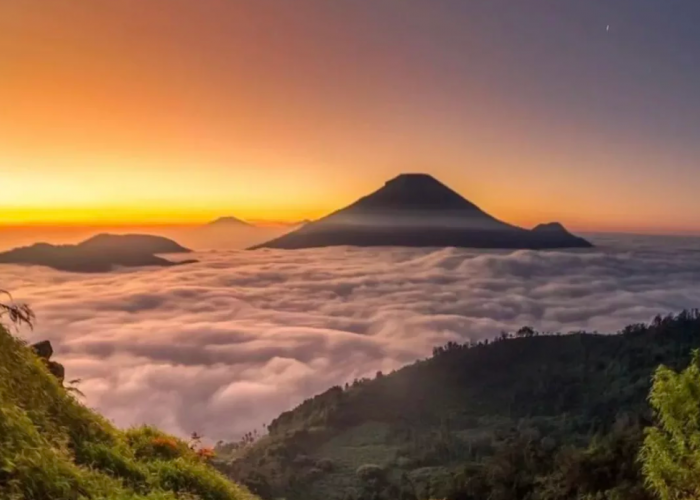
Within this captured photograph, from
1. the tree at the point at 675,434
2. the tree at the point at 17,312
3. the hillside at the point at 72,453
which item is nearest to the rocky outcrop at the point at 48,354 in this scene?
the hillside at the point at 72,453

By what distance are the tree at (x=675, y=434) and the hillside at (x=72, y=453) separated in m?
11.8

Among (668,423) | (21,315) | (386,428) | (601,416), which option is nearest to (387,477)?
(386,428)

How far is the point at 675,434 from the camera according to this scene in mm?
16922

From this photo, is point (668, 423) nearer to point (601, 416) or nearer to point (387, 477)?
point (387, 477)

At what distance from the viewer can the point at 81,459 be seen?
842cm

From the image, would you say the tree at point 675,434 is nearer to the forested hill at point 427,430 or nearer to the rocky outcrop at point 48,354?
the rocky outcrop at point 48,354

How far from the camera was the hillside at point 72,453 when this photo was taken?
263 inches

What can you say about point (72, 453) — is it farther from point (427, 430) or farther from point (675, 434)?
point (427, 430)

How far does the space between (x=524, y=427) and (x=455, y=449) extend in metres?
21.6

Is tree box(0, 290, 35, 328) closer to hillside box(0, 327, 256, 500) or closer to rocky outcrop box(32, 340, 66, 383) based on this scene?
hillside box(0, 327, 256, 500)

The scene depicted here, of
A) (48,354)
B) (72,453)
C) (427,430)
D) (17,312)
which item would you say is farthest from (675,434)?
(427,430)

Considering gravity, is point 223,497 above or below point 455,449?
above

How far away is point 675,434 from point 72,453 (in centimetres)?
1520

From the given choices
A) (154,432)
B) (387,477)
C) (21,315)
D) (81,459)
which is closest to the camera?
(81,459)
